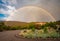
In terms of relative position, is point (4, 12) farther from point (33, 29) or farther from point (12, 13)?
point (33, 29)

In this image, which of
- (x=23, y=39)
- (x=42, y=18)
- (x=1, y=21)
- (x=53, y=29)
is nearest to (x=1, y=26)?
(x=1, y=21)

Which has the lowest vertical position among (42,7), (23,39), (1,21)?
(23,39)

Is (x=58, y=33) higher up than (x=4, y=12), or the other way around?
(x=4, y=12)

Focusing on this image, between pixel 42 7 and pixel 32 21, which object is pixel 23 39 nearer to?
pixel 32 21

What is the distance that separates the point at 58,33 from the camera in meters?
2.95

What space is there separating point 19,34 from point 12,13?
42 centimetres

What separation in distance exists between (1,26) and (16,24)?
29cm

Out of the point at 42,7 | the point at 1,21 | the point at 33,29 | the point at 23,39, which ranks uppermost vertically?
the point at 42,7

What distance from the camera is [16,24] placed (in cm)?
290

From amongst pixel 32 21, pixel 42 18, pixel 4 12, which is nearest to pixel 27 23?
pixel 32 21

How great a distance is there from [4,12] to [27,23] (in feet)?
1.59

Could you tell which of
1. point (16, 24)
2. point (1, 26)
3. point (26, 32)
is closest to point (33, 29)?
point (26, 32)

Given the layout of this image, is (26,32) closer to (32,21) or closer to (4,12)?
(32,21)

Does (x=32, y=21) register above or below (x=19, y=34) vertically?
above
